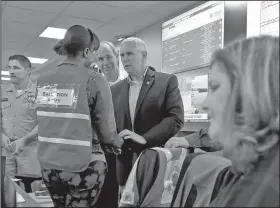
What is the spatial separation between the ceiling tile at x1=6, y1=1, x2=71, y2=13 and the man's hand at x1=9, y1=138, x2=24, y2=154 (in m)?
2.20

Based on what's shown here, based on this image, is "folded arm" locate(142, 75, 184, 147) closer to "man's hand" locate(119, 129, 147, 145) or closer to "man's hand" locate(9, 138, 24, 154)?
"man's hand" locate(119, 129, 147, 145)

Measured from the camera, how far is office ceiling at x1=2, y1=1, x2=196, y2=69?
3.98m

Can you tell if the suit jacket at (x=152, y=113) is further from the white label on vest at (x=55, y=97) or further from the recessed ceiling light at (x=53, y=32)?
the recessed ceiling light at (x=53, y=32)

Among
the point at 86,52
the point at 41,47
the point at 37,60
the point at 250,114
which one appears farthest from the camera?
the point at 37,60

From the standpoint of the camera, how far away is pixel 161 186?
0.97 m

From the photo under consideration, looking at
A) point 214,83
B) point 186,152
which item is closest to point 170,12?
point 186,152

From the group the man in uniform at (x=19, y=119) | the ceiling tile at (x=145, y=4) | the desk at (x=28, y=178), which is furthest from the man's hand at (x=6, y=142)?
the ceiling tile at (x=145, y=4)

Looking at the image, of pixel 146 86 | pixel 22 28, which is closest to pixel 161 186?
pixel 146 86

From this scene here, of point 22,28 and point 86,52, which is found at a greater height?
point 22,28

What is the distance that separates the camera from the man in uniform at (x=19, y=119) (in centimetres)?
242

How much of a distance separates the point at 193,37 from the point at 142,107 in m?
2.20

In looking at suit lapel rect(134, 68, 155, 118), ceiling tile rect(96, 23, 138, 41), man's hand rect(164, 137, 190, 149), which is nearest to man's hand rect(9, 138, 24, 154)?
suit lapel rect(134, 68, 155, 118)

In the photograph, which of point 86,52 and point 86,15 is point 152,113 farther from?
point 86,15

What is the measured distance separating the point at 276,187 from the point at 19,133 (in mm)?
2218
